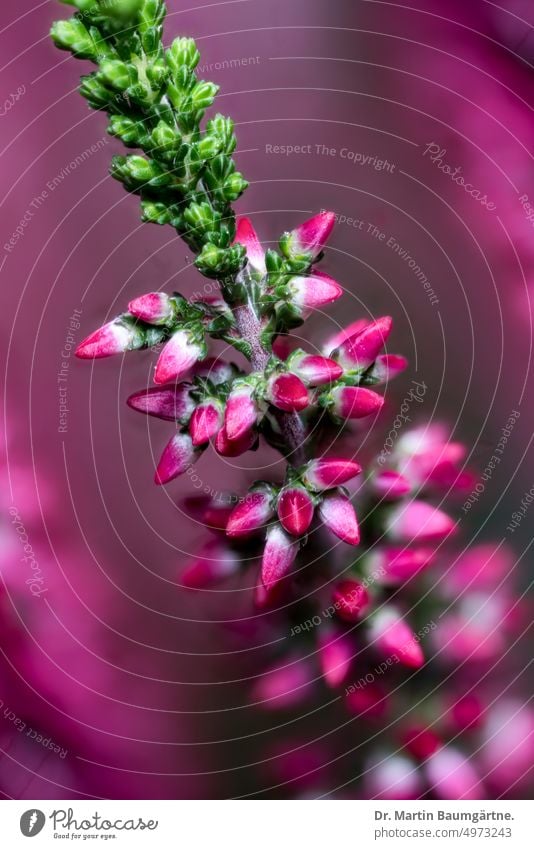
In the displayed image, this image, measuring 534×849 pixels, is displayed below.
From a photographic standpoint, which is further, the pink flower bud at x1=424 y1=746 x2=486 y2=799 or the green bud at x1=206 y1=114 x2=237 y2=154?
the pink flower bud at x1=424 y1=746 x2=486 y2=799

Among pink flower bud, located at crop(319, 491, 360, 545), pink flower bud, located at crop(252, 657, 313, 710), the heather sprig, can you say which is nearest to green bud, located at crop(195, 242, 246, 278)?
the heather sprig

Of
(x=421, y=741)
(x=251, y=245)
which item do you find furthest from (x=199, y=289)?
(x=421, y=741)

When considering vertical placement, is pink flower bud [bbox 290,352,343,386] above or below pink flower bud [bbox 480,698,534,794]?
above

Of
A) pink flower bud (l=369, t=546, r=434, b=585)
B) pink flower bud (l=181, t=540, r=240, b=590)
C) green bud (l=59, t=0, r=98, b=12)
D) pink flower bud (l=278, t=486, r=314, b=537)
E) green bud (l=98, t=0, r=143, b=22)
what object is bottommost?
pink flower bud (l=181, t=540, r=240, b=590)

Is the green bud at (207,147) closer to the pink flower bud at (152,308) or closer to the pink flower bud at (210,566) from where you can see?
the pink flower bud at (152,308)

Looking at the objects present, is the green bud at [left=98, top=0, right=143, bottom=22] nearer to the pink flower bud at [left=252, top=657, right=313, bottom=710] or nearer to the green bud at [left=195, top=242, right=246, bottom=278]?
the green bud at [left=195, top=242, right=246, bottom=278]

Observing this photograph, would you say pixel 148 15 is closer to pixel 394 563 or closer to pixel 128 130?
pixel 128 130
